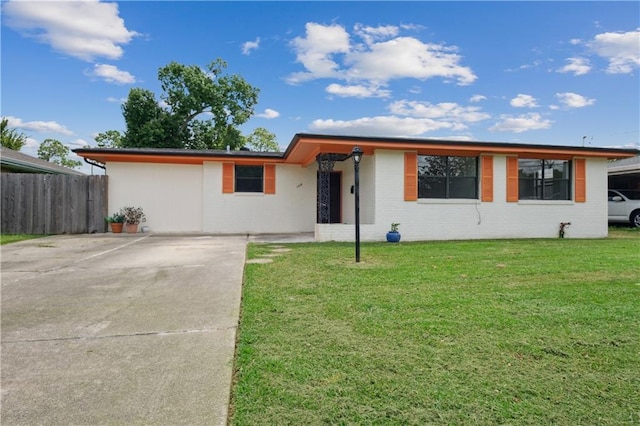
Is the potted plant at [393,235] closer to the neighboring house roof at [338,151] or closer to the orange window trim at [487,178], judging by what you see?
the neighboring house roof at [338,151]

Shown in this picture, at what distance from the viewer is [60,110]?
18.2m

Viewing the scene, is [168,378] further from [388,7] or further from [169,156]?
[388,7]

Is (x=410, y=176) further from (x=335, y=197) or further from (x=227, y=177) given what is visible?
(x=227, y=177)

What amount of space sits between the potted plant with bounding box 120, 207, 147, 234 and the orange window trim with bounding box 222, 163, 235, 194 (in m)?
2.84

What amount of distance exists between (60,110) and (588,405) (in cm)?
2250

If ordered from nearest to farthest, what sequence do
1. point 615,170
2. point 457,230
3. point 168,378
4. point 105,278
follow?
point 168,378 < point 105,278 < point 457,230 < point 615,170

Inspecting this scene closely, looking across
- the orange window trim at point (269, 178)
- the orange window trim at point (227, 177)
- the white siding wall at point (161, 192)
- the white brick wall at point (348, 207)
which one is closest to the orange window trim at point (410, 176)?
the white brick wall at point (348, 207)

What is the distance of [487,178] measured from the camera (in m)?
10.9

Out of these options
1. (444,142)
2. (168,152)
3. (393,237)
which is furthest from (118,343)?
(168,152)

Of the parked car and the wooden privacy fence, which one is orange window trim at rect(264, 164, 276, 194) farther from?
the parked car

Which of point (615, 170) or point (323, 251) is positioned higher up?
point (615, 170)

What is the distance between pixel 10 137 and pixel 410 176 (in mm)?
29296

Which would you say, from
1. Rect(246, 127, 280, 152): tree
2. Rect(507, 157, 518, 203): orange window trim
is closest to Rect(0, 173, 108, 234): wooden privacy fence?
Rect(507, 157, 518, 203): orange window trim

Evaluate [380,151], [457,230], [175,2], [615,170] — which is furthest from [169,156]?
[615,170]
